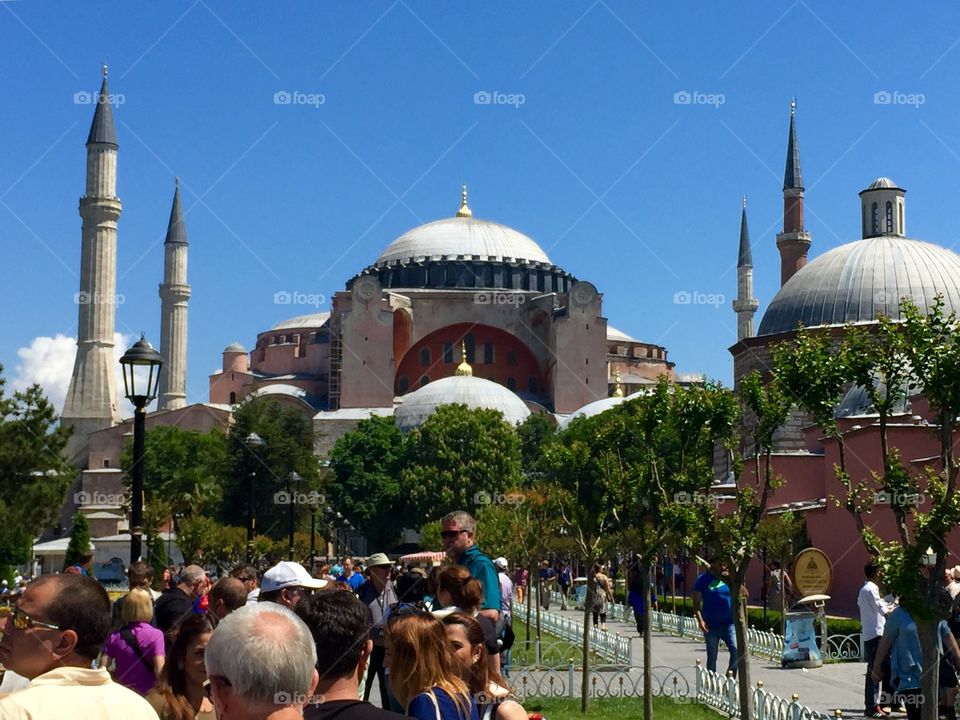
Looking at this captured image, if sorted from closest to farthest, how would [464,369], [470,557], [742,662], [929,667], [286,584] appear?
[286,584] < [470,557] < [929,667] < [742,662] < [464,369]

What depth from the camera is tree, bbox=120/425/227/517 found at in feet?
170

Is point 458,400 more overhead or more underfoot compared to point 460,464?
more overhead

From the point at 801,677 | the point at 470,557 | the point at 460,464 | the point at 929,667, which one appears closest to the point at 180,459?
the point at 460,464

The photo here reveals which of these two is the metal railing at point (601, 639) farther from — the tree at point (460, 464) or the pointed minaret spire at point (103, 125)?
the pointed minaret spire at point (103, 125)

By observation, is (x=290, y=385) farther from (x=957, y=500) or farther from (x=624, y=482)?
(x=957, y=500)

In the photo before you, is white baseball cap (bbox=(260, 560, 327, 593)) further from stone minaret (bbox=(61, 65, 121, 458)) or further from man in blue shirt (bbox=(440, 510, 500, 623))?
stone minaret (bbox=(61, 65, 121, 458))

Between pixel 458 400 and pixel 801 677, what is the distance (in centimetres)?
4654

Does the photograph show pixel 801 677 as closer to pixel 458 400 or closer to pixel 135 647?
pixel 135 647

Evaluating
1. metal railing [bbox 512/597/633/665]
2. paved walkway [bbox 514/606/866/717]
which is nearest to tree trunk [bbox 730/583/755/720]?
paved walkway [bbox 514/606/866/717]

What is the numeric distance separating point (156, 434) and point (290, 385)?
1588 centimetres

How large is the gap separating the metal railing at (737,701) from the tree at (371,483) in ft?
133

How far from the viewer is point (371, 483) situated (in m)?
52.9

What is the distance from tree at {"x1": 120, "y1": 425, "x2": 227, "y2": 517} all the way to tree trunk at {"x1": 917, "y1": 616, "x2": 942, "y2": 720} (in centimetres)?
4264

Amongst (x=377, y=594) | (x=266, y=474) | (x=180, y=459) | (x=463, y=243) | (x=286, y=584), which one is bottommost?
(x=377, y=594)
